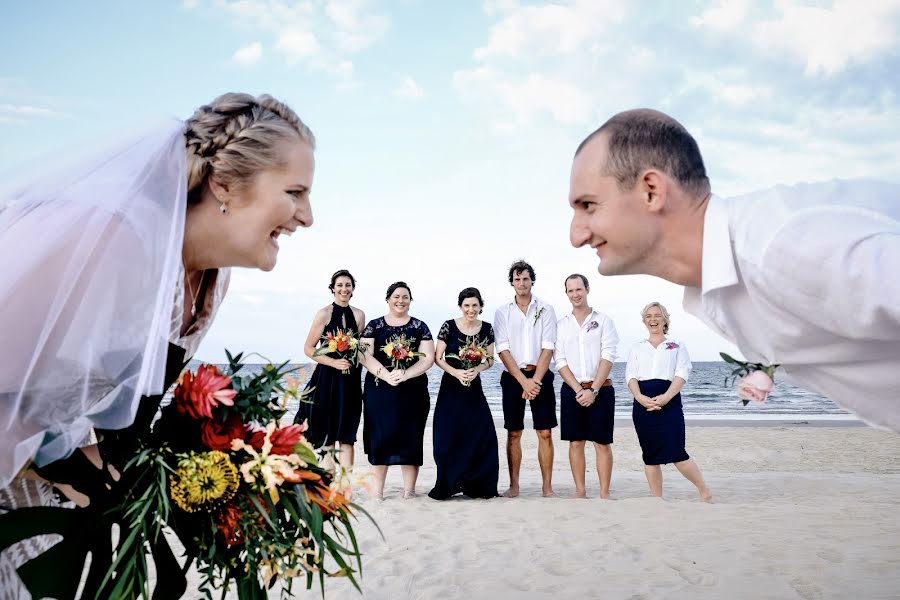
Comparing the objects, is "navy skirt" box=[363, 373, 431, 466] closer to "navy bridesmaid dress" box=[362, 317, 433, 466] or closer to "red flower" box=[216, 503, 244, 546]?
"navy bridesmaid dress" box=[362, 317, 433, 466]

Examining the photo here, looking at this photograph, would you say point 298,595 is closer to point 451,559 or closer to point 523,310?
point 451,559

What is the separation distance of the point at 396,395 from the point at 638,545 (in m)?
3.72

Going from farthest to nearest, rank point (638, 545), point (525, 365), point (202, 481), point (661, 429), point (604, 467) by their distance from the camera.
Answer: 1. point (525, 365)
2. point (604, 467)
3. point (661, 429)
4. point (638, 545)
5. point (202, 481)

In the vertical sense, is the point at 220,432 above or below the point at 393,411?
above

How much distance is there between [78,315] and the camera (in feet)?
6.62

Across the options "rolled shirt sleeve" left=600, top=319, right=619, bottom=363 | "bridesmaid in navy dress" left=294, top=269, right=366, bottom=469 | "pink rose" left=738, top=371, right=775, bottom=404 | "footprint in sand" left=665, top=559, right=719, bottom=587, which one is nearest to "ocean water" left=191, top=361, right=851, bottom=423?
"bridesmaid in navy dress" left=294, top=269, right=366, bottom=469

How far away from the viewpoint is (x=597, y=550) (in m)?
5.71

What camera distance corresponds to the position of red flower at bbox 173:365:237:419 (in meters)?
2.23

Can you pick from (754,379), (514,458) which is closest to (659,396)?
(514,458)

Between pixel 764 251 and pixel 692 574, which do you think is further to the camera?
pixel 692 574

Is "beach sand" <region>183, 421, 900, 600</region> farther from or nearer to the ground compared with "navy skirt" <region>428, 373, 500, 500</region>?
nearer to the ground

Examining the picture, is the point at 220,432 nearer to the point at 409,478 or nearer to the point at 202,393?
the point at 202,393

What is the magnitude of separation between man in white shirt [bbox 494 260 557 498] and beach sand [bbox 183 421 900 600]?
0.63 metres

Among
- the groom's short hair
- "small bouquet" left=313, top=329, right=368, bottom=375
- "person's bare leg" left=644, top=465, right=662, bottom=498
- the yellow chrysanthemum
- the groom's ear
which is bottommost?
"person's bare leg" left=644, top=465, right=662, bottom=498
